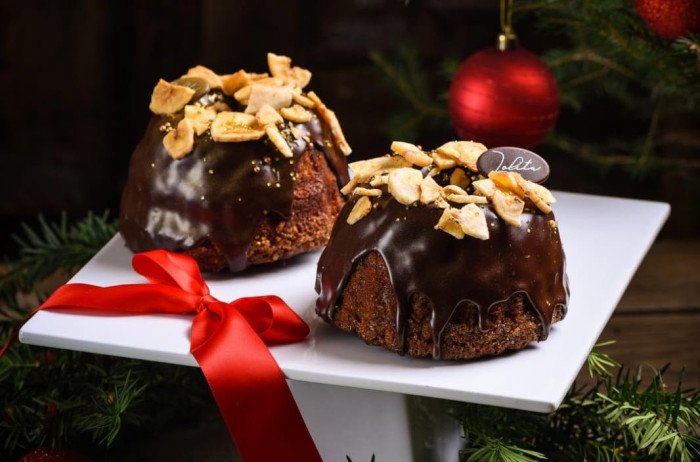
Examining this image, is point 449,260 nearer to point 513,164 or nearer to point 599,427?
point 513,164

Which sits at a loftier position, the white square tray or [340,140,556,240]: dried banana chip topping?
[340,140,556,240]: dried banana chip topping

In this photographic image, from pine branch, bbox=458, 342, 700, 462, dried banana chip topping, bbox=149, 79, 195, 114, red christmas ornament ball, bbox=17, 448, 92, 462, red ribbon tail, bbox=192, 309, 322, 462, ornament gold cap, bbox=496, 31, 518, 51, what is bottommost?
pine branch, bbox=458, 342, 700, 462

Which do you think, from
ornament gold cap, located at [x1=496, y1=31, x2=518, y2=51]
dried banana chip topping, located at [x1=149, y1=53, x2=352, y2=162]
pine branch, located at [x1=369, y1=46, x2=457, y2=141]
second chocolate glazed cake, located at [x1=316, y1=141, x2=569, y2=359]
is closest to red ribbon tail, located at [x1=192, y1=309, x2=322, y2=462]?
second chocolate glazed cake, located at [x1=316, y1=141, x2=569, y2=359]

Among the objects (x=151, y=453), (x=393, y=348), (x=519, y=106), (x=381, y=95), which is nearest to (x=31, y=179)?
(x=381, y=95)

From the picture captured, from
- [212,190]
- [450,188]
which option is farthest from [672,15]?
[212,190]

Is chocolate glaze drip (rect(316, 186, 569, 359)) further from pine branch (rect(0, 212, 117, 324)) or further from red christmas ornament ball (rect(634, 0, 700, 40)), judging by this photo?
pine branch (rect(0, 212, 117, 324))

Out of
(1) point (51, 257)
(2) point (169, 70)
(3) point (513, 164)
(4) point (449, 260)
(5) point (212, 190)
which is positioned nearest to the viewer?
(4) point (449, 260)

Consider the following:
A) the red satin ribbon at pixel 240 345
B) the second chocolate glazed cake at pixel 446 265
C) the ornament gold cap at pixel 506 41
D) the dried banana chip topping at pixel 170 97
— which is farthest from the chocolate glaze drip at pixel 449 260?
the ornament gold cap at pixel 506 41
